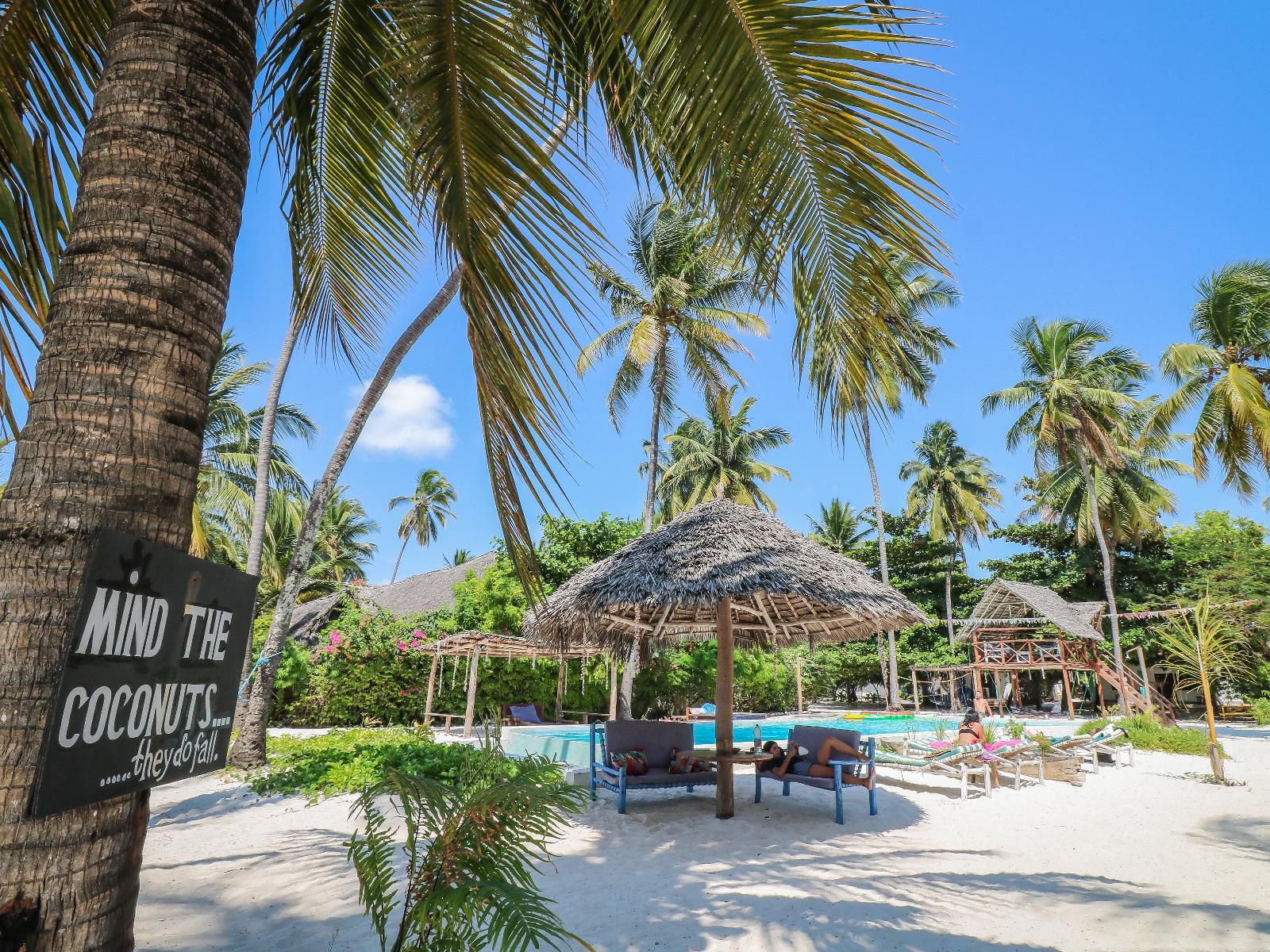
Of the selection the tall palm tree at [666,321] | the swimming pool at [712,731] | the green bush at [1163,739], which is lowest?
the swimming pool at [712,731]

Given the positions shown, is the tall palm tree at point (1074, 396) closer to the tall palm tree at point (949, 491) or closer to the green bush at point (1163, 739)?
the tall palm tree at point (949, 491)

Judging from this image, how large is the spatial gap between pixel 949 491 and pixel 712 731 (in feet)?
71.0

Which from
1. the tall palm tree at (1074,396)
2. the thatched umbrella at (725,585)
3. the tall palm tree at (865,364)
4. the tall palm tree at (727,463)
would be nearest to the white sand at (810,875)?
the thatched umbrella at (725,585)

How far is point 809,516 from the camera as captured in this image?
35.5m

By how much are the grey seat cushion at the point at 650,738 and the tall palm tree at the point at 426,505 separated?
37.9 m

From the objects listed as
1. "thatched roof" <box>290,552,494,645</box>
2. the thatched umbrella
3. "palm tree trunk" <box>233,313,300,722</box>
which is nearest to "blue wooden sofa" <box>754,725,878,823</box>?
the thatched umbrella

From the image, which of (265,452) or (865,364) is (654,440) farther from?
(865,364)

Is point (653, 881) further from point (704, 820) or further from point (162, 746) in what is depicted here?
point (162, 746)

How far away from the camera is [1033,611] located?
79.6ft

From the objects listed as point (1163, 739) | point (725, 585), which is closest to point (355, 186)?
point (725, 585)

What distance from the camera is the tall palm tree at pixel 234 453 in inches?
672

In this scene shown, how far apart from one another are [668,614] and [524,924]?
6758 millimetres

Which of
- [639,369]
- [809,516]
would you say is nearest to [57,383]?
[639,369]

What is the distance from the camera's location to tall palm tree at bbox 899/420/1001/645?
31.2 m
